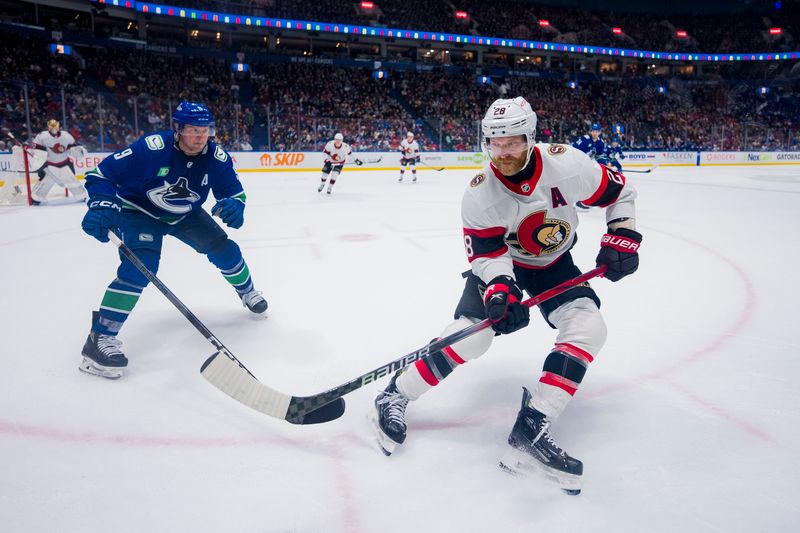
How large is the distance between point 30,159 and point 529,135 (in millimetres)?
8753

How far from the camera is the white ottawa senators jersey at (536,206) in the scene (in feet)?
6.20

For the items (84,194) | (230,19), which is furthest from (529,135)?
(230,19)

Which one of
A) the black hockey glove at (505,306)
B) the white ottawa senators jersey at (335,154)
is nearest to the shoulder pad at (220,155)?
the black hockey glove at (505,306)

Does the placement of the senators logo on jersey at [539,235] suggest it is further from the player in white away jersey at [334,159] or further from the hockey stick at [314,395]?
the player in white away jersey at [334,159]

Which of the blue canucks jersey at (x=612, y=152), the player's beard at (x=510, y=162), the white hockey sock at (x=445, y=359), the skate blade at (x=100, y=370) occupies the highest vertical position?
the blue canucks jersey at (x=612, y=152)

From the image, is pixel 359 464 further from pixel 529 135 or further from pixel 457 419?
pixel 529 135

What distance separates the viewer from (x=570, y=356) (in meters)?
1.85

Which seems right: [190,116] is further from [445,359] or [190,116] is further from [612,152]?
[612,152]

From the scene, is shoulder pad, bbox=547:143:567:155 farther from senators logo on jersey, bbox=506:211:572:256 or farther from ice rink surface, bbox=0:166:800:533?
ice rink surface, bbox=0:166:800:533

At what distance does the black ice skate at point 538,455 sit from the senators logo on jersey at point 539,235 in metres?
0.56

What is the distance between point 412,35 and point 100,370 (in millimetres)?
22751

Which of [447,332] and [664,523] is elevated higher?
[447,332]

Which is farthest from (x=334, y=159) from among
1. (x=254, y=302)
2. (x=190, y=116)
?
(x=190, y=116)

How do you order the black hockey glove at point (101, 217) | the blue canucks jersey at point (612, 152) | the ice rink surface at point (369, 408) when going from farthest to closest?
the blue canucks jersey at point (612, 152) < the black hockey glove at point (101, 217) < the ice rink surface at point (369, 408)
